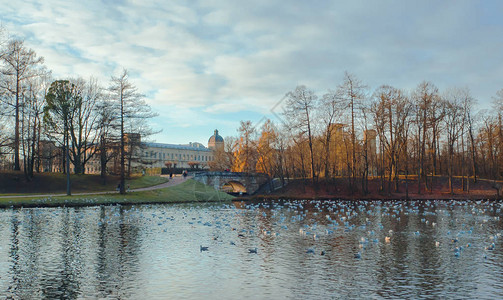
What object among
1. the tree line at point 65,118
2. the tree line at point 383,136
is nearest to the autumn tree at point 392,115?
the tree line at point 383,136

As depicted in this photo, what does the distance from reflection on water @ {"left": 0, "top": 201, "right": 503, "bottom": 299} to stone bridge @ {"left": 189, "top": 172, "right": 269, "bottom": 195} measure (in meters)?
38.5

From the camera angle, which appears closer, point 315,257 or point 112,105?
point 315,257

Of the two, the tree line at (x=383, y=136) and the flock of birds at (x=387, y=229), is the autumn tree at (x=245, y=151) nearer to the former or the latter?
the tree line at (x=383, y=136)

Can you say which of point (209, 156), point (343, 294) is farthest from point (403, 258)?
point (209, 156)

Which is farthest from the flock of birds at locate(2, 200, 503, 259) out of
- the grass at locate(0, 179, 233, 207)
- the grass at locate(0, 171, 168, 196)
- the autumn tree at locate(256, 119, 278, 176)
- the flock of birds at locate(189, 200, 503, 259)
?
the autumn tree at locate(256, 119, 278, 176)

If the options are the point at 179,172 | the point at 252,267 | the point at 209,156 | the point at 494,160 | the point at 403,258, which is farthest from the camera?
the point at 209,156

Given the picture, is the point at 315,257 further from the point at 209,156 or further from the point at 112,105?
the point at 209,156

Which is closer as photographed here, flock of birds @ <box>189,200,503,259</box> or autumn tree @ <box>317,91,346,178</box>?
flock of birds @ <box>189,200,503,259</box>

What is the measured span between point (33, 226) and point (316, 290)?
61.2 ft

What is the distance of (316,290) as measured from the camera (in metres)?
12.0

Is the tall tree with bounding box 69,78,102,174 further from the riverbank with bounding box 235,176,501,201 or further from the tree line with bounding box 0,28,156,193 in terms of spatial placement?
the riverbank with bounding box 235,176,501,201

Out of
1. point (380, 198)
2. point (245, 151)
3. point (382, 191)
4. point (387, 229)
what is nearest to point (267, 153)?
point (245, 151)

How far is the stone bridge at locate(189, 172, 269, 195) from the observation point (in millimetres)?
64938

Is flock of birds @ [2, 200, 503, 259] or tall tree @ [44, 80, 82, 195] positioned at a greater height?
tall tree @ [44, 80, 82, 195]
